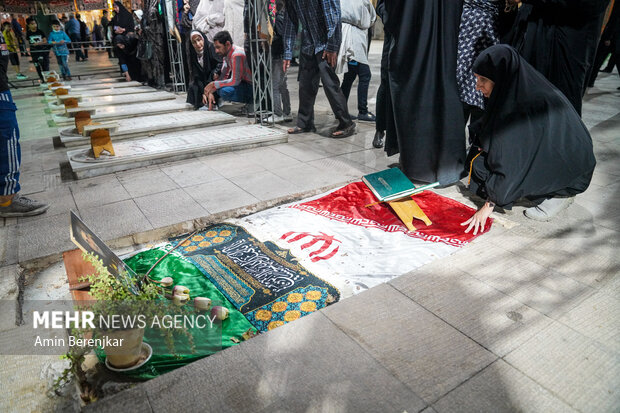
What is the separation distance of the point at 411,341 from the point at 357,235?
113cm

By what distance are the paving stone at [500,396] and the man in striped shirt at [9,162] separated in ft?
10.5

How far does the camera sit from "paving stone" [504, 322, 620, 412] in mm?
1539

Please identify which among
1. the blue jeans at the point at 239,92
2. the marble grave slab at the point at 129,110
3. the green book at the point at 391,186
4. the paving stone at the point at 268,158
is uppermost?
the blue jeans at the point at 239,92

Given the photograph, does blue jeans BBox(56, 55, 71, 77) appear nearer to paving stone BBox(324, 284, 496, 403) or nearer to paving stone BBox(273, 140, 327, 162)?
paving stone BBox(273, 140, 327, 162)

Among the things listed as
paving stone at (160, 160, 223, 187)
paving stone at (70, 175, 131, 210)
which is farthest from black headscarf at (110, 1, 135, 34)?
paving stone at (70, 175, 131, 210)

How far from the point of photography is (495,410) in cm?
150

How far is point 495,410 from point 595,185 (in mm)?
3025

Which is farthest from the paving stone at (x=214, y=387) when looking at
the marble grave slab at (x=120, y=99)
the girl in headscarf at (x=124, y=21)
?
the girl in headscarf at (x=124, y=21)

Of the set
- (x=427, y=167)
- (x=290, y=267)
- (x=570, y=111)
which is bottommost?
(x=290, y=267)

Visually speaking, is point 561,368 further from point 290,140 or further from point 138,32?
point 138,32

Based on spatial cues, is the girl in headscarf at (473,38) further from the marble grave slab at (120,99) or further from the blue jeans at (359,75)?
the marble grave slab at (120,99)

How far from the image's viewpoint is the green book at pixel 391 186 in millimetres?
3050

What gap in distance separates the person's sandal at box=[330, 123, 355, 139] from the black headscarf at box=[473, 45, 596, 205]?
2.57 meters

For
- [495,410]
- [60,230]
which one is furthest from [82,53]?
[495,410]
